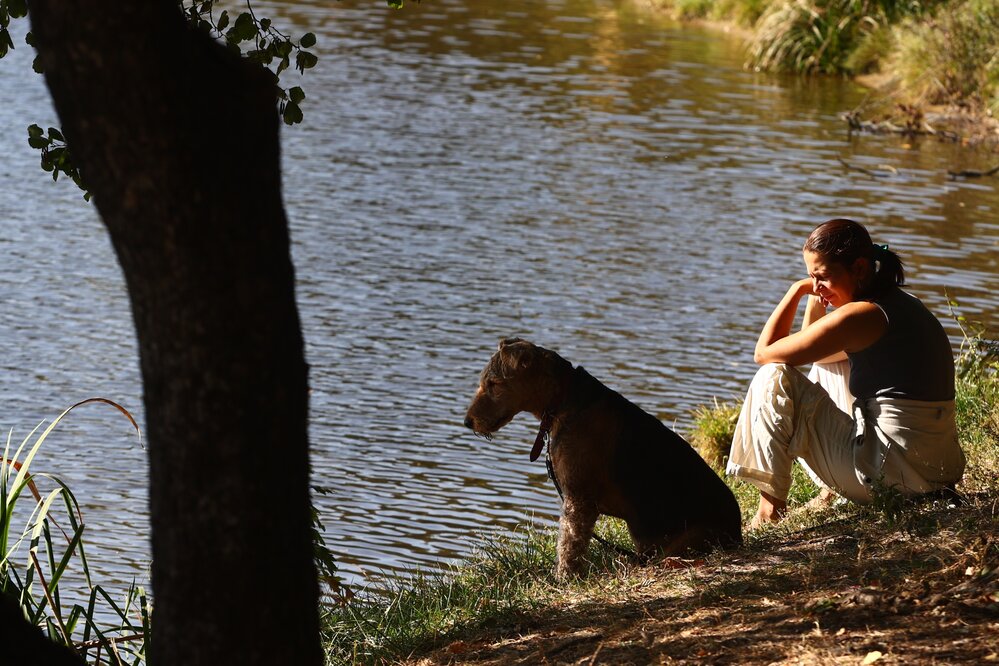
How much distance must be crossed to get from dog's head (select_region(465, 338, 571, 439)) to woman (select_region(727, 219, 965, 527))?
114 centimetres

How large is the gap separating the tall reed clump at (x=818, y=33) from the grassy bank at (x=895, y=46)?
0.02m

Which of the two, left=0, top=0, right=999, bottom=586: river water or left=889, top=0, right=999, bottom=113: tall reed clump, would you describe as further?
left=889, top=0, right=999, bottom=113: tall reed clump

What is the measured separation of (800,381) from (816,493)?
1.36m

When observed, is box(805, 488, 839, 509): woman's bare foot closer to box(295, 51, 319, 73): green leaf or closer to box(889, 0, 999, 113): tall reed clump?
box(295, 51, 319, 73): green leaf

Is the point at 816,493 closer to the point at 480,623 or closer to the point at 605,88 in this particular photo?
the point at 480,623

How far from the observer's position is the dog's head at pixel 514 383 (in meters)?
5.63

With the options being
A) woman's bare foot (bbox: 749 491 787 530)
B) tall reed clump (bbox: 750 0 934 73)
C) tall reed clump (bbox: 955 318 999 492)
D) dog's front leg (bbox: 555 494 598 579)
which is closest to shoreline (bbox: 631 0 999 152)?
tall reed clump (bbox: 750 0 934 73)

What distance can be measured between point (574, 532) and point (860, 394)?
1.54 metres

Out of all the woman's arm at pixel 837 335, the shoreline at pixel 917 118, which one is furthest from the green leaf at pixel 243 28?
the shoreline at pixel 917 118

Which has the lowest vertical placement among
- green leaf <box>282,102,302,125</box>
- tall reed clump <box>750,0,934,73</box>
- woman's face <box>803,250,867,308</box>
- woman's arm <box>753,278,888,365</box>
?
woman's arm <box>753,278,888,365</box>

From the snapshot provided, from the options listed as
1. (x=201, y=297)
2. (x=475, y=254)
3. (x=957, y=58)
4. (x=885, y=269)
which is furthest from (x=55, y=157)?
(x=957, y=58)

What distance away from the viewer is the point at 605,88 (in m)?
23.8

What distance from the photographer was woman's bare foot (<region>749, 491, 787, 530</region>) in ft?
21.1

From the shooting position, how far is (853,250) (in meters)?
5.95
